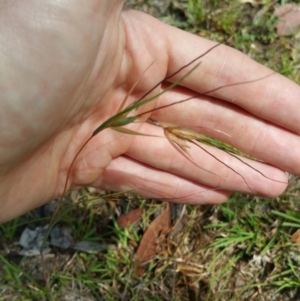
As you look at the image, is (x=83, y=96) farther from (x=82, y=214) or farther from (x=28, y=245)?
(x=28, y=245)

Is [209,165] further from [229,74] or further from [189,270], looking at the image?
[189,270]

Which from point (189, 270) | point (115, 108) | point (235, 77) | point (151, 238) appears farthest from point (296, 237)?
point (115, 108)

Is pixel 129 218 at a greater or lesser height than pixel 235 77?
lesser

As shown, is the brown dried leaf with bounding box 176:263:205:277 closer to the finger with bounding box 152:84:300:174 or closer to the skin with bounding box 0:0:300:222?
the skin with bounding box 0:0:300:222

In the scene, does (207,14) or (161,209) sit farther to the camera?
(207,14)

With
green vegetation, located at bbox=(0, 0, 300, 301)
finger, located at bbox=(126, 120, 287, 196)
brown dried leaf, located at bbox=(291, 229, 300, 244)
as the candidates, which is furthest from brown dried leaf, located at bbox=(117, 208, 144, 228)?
brown dried leaf, located at bbox=(291, 229, 300, 244)

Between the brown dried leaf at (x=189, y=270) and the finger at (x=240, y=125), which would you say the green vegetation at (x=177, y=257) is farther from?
the finger at (x=240, y=125)

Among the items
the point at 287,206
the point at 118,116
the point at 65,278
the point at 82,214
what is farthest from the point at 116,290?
the point at 118,116
